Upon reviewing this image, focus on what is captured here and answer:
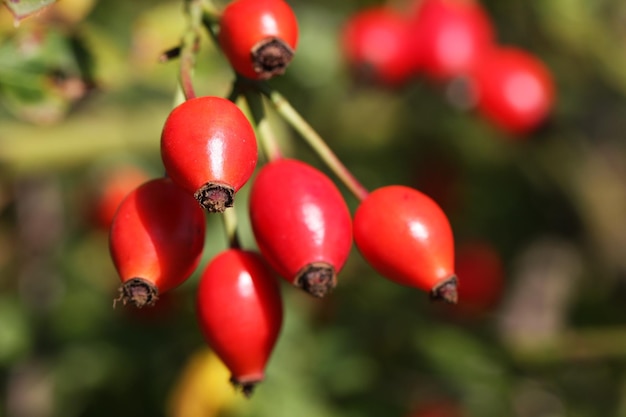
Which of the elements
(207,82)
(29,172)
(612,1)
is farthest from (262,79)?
(612,1)

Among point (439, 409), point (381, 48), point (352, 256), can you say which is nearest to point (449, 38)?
point (381, 48)

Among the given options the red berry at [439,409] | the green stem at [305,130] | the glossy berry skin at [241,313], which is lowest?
the glossy berry skin at [241,313]

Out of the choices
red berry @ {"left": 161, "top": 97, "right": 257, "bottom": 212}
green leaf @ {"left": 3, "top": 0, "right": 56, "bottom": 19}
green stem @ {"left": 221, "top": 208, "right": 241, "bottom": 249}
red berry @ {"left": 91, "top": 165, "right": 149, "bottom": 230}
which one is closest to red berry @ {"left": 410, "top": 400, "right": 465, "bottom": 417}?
red berry @ {"left": 91, "top": 165, "right": 149, "bottom": 230}

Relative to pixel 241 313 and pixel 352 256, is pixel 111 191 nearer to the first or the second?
pixel 352 256

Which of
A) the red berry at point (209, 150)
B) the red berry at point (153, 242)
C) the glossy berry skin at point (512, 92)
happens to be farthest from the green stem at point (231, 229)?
the glossy berry skin at point (512, 92)

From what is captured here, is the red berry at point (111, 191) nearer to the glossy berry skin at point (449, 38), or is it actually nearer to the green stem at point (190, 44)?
the glossy berry skin at point (449, 38)

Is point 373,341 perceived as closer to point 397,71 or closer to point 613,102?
point 397,71
